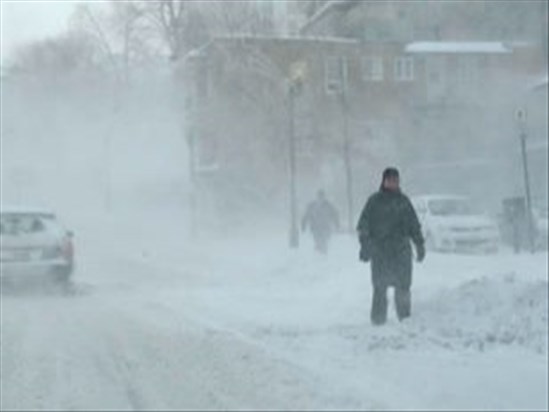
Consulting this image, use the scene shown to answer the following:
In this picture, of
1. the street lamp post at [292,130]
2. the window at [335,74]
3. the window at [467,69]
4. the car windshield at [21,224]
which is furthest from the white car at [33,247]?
the street lamp post at [292,130]

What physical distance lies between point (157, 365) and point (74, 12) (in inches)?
276

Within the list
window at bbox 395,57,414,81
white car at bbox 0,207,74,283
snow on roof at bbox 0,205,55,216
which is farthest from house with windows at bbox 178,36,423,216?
white car at bbox 0,207,74,283

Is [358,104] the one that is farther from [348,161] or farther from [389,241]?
[389,241]

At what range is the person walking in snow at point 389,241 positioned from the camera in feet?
37.5

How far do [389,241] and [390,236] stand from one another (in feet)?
0.15

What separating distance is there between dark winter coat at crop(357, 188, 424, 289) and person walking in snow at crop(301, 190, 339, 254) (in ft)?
34.0

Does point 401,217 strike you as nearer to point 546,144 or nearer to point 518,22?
point 518,22

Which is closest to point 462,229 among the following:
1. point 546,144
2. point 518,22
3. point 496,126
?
point 546,144

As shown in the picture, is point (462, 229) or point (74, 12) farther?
point (462, 229)

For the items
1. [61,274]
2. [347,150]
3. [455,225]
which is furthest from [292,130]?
[61,274]

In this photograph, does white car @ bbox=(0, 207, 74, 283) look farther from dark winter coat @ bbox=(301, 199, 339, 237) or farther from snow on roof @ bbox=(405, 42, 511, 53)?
snow on roof @ bbox=(405, 42, 511, 53)

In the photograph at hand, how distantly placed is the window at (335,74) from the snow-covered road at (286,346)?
23.6ft

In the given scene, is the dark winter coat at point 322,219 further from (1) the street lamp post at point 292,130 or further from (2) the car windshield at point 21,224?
(2) the car windshield at point 21,224

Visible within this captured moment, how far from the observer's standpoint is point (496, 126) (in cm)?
1920
